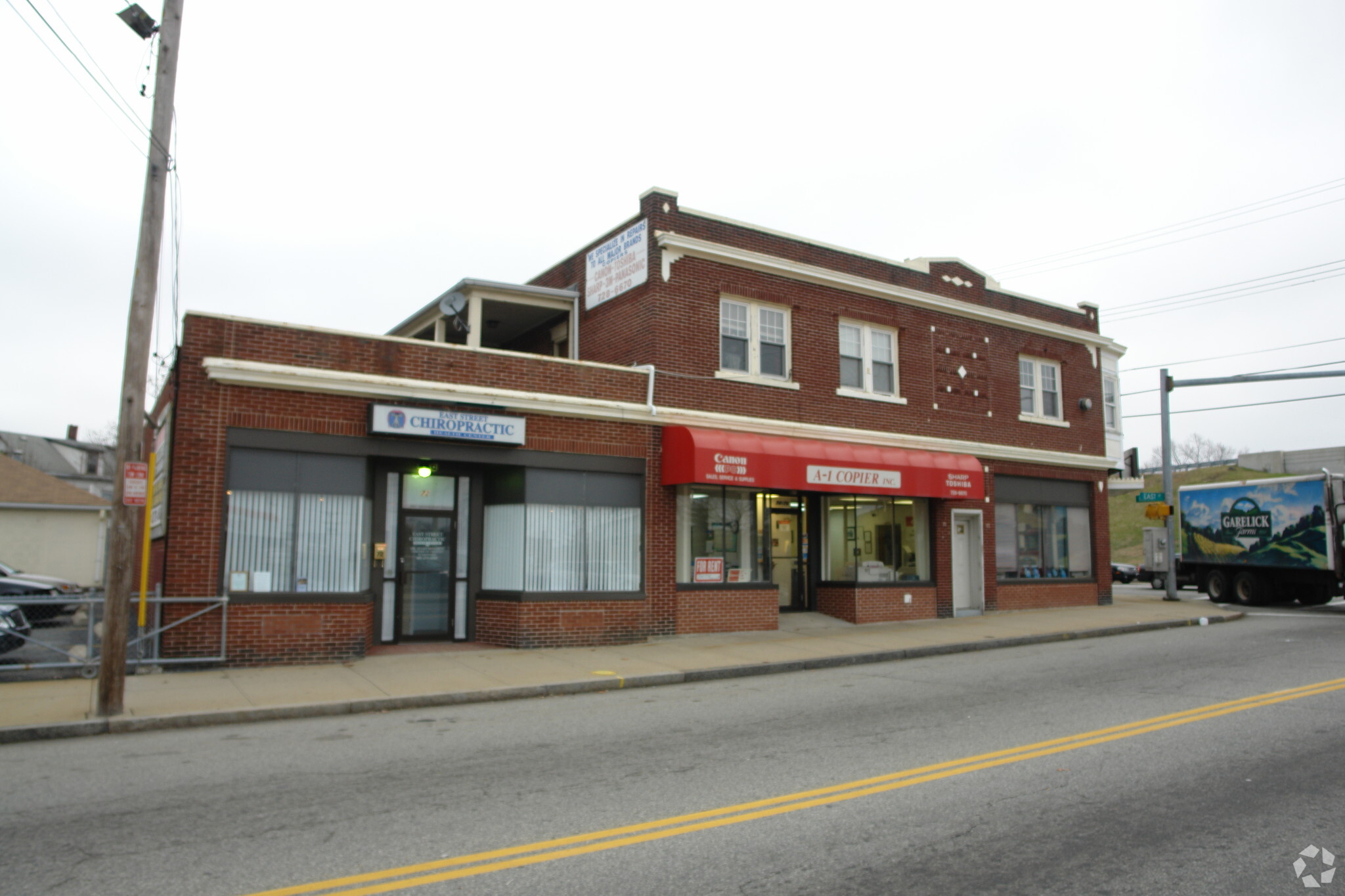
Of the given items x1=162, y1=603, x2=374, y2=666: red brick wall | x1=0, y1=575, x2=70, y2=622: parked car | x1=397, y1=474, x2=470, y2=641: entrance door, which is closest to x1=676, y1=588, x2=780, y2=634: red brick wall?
x1=397, y1=474, x2=470, y2=641: entrance door

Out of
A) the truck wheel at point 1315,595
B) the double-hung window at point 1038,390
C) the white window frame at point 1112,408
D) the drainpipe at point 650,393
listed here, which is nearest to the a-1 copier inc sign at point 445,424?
the drainpipe at point 650,393

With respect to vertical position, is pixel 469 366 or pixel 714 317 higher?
pixel 714 317

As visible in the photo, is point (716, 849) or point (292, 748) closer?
point (716, 849)

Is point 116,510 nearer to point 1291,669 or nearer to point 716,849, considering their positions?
point 716,849

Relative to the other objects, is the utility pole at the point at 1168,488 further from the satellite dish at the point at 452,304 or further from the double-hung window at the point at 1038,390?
the satellite dish at the point at 452,304

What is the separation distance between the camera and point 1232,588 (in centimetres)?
2525

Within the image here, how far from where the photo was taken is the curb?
8.88 meters

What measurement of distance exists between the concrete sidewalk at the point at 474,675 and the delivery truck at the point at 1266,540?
803 centimetres

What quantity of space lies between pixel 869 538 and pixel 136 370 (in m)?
13.9

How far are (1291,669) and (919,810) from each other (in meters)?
9.07

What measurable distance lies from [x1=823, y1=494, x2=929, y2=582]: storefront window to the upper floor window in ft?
7.86

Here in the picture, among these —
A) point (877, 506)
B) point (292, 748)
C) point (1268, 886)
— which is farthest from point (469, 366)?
point (1268, 886)

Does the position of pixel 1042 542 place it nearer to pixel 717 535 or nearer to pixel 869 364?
pixel 869 364

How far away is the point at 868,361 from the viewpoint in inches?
762
